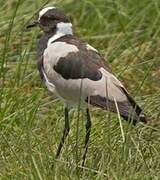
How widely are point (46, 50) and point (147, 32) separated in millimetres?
2022

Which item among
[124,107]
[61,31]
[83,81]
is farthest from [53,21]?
[124,107]

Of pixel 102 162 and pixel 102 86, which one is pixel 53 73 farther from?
pixel 102 162

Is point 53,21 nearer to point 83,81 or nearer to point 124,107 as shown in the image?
point 83,81

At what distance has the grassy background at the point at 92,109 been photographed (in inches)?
165

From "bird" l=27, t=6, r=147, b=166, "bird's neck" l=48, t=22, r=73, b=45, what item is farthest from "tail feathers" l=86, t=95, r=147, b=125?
"bird's neck" l=48, t=22, r=73, b=45

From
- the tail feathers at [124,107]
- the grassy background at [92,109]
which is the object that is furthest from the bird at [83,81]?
the grassy background at [92,109]

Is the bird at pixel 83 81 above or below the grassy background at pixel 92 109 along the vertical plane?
above

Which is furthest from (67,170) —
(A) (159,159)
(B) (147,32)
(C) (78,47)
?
(B) (147,32)

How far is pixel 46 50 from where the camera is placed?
15.9 feet

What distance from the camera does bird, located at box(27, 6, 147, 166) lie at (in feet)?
14.9

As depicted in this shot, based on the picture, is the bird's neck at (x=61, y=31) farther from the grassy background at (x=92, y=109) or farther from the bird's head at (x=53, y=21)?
the grassy background at (x=92, y=109)

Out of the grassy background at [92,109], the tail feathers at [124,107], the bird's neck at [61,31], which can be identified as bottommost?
the grassy background at [92,109]

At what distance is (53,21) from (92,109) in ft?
2.25

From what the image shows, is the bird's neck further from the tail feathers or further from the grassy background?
the tail feathers
